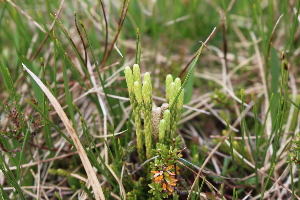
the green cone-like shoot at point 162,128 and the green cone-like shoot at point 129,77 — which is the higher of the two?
the green cone-like shoot at point 129,77

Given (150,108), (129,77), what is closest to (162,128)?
(150,108)

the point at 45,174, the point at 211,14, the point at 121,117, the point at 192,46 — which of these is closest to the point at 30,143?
the point at 45,174

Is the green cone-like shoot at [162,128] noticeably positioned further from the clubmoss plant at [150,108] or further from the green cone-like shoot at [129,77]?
the green cone-like shoot at [129,77]

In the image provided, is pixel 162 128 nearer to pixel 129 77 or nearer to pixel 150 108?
pixel 150 108

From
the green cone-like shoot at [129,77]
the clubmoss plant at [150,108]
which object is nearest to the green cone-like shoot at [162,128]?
the clubmoss plant at [150,108]

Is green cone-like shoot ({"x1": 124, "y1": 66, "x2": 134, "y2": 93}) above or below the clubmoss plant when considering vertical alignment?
A: above

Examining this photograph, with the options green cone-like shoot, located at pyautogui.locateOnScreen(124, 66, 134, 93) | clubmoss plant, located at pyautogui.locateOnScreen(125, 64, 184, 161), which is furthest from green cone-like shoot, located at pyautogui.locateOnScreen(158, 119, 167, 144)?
green cone-like shoot, located at pyautogui.locateOnScreen(124, 66, 134, 93)

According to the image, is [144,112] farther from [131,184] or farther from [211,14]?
[211,14]

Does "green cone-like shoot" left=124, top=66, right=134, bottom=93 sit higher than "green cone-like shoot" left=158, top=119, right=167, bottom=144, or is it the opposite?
"green cone-like shoot" left=124, top=66, right=134, bottom=93

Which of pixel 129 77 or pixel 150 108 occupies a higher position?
pixel 129 77

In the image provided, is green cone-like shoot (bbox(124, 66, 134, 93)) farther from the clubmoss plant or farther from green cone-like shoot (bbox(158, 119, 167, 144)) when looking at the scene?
green cone-like shoot (bbox(158, 119, 167, 144))

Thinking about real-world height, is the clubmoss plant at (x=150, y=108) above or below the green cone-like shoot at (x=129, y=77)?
below
